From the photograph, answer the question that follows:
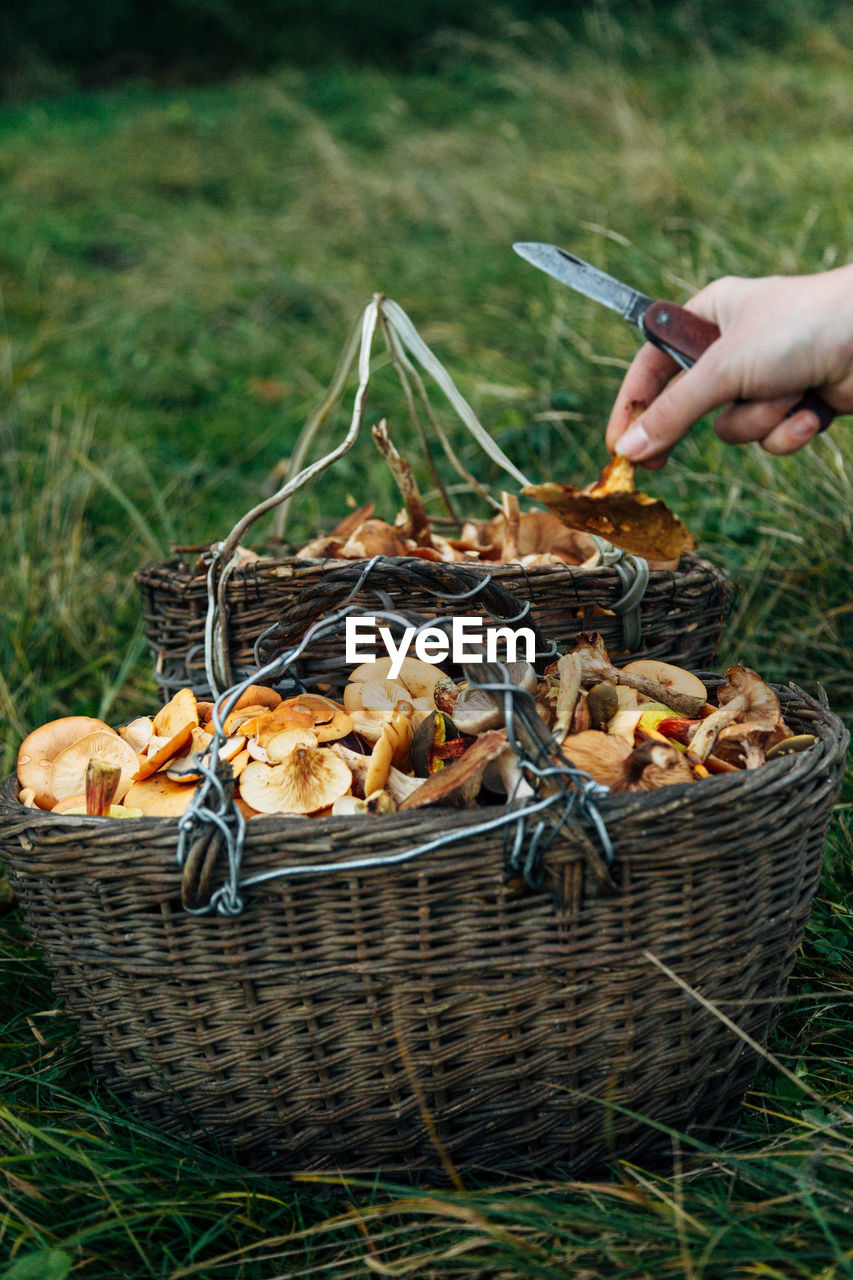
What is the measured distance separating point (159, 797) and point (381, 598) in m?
0.41

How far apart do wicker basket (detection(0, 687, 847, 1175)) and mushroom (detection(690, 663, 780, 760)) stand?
84 mm

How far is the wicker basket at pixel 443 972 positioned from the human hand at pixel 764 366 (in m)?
0.52

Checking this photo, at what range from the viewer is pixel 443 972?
3.42 ft

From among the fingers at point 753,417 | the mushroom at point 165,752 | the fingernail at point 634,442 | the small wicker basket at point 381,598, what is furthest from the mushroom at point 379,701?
the fingers at point 753,417

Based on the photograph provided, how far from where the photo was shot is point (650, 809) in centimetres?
100

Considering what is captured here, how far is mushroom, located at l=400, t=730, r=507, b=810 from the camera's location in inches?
41.8

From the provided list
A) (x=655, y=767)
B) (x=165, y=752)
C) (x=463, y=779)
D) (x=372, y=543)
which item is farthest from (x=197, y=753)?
(x=372, y=543)

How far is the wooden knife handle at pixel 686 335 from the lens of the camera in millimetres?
1441

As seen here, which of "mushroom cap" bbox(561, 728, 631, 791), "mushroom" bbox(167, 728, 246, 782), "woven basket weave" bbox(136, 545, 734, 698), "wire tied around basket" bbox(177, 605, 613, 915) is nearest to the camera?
"wire tied around basket" bbox(177, 605, 613, 915)

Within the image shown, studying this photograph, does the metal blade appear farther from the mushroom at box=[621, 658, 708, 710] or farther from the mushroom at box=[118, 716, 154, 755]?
the mushroom at box=[118, 716, 154, 755]

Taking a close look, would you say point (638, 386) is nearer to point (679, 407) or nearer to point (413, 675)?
point (679, 407)

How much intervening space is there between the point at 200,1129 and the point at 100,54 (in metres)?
16.5

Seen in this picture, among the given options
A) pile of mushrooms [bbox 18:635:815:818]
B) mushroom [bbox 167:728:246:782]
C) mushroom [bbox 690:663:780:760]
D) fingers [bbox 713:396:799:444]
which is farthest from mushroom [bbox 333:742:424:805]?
fingers [bbox 713:396:799:444]

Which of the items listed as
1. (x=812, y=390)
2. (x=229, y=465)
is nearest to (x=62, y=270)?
(x=229, y=465)
